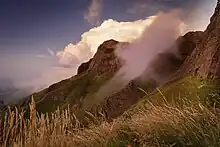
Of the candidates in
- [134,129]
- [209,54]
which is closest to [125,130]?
[134,129]

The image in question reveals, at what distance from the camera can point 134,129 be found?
267 inches

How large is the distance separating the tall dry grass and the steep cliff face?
110m

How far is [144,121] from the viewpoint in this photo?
22.6ft

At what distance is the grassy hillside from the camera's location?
18.3 feet

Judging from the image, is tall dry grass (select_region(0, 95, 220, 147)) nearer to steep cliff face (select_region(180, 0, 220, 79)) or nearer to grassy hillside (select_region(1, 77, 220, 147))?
grassy hillside (select_region(1, 77, 220, 147))

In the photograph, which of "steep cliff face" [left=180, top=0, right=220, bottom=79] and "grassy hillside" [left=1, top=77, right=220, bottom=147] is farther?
"steep cliff face" [left=180, top=0, right=220, bottom=79]

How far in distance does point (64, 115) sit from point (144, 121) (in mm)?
1870

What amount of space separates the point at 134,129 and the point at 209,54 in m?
122

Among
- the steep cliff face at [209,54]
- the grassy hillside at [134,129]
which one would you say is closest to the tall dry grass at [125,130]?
the grassy hillside at [134,129]

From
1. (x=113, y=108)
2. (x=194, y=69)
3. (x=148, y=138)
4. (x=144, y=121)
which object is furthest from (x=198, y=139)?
(x=113, y=108)

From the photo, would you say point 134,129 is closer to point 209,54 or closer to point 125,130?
point 125,130

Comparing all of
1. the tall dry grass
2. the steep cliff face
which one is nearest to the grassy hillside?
the tall dry grass

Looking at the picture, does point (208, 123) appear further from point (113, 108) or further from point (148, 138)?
point (113, 108)

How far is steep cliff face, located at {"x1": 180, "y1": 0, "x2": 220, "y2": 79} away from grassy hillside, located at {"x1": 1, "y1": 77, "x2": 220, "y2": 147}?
10957 centimetres
